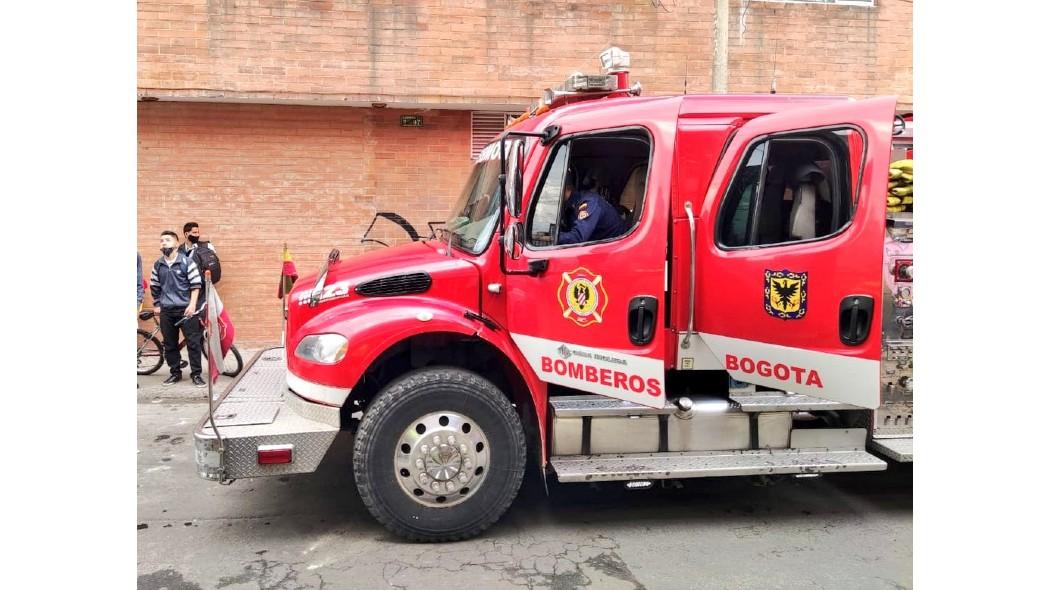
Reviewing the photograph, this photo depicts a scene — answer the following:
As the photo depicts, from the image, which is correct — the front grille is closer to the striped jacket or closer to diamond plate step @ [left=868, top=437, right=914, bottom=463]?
diamond plate step @ [left=868, top=437, right=914, bottom=463]

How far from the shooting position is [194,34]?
9.54 metres

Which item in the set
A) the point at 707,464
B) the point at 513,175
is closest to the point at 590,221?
the point at 513,175

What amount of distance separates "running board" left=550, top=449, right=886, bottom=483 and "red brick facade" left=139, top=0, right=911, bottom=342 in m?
6.47

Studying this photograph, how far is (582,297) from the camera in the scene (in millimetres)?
4191

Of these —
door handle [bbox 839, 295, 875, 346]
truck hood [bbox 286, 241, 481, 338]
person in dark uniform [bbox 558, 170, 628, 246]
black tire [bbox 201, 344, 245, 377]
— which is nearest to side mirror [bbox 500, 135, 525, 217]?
person in dark uniform [bbox 558, 170, 628, 246]

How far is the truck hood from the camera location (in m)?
4.40

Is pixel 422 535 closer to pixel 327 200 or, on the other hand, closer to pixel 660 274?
pixel 660 274

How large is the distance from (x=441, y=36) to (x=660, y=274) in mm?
7083

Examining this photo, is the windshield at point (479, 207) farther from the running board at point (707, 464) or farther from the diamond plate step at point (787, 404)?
the diamond plate step at point (787, 404)

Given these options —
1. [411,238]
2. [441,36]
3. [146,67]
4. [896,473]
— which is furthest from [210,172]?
[896,473]

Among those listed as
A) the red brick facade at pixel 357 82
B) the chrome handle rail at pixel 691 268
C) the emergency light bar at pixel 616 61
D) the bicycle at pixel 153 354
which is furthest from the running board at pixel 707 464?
the red brick facade at pixel 357 82

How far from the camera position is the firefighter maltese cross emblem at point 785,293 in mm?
3973

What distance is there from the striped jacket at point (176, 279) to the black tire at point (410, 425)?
17.0 feet

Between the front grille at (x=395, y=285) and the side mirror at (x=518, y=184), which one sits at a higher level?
the side mirror at (x=518, y=184)
